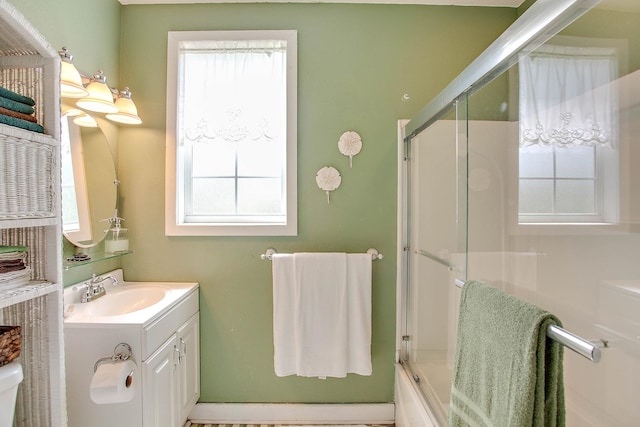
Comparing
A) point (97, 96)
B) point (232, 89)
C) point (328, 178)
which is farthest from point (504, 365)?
point (97, 96)

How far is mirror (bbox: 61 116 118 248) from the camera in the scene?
1.42 meters

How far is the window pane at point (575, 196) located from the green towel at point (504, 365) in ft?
1.96

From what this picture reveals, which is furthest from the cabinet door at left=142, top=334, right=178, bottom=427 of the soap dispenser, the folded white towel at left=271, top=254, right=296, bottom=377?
the soap dispenser

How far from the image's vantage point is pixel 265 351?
5.95 feet

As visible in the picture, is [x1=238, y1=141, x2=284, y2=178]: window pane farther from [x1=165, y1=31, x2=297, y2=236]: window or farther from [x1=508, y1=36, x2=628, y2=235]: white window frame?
[x1=508, y1=36, x2=628, y2=235]: white window frame

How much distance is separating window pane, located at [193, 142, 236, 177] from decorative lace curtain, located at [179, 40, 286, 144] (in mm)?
97

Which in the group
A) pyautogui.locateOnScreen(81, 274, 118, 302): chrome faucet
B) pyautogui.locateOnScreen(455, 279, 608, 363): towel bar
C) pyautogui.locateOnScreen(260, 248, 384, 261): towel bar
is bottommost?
pyautogui.locateOnScreen(81, 274, 118, 302): chrome faucet

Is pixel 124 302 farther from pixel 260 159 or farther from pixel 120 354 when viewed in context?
pixel 260 159

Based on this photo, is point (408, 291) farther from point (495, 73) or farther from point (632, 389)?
point (495, 73)

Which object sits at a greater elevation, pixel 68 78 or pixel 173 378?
pixel 68 78

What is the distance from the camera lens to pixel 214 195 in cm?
189

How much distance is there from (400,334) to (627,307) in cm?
104

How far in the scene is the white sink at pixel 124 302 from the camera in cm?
125

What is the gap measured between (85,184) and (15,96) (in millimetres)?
710
